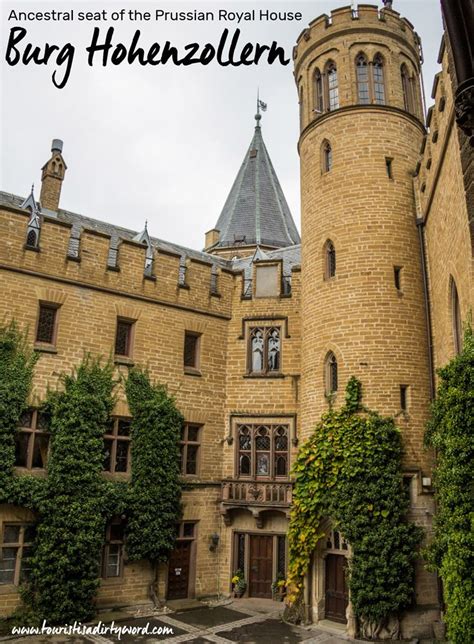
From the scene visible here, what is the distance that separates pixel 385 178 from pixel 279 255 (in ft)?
20.8

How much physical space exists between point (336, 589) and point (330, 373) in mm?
5061

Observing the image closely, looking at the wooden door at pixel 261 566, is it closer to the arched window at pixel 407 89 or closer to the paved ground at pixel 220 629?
the paved ground at pixel 220 629

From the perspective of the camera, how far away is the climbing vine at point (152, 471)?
13.4 m

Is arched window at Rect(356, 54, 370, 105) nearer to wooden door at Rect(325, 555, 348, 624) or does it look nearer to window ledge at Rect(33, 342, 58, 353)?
window ledge at Rect(33, 342, 58, 353)

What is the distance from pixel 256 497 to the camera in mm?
14641

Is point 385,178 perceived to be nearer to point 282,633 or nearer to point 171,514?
point 171,514

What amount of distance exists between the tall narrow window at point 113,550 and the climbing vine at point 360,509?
4.20 metres

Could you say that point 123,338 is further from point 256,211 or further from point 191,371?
point 256,211

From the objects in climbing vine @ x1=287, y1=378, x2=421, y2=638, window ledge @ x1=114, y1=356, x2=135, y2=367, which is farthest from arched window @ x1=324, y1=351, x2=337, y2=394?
window ledge @ x1=114, y1=356, x2=135, y2=367

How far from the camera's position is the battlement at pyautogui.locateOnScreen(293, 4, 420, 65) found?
51.3ft

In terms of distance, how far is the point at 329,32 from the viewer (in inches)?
629

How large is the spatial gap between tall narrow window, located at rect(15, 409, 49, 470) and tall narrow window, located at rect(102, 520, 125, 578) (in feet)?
7.83

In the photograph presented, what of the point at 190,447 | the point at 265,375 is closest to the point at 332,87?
the point at 265,375

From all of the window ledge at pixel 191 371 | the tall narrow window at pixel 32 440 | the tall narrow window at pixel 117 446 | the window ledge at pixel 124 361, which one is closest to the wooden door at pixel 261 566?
the tall narrow window at pixel 117 446
